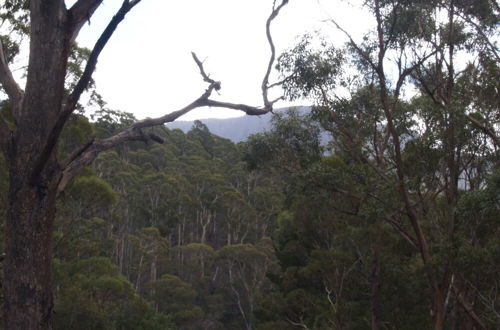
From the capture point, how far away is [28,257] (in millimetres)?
2609

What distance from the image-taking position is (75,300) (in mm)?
13750

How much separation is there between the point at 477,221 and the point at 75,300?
A: 9.80 metres

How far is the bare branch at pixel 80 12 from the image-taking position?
2871 millimetres

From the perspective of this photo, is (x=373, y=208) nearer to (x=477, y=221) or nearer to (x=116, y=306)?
(x=477, y=221)

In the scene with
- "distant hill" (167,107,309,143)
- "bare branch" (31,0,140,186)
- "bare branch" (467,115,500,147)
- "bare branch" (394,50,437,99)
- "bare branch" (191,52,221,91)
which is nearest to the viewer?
"bare branch" (31,0,140,186)

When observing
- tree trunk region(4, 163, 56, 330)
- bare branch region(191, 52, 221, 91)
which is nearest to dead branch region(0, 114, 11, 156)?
tree trunk region(4, 163, 56, 330)

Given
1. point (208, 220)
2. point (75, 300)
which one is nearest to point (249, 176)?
point (208, 220)

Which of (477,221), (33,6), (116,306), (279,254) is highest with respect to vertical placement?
(33,6)

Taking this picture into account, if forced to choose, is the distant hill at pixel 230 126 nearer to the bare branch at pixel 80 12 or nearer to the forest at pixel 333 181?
the forest at pixel 333 181

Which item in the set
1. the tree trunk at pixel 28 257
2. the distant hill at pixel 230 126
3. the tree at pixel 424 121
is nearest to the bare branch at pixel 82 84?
the tree trunk at pixel 28 257

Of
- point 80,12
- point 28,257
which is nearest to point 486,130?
point 80,12

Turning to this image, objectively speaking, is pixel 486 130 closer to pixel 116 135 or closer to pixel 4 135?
pixel 116 135

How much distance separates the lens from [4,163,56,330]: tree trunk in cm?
258

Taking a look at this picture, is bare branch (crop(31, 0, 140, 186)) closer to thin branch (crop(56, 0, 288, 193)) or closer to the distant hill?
thin branch (crop(56, 0, 288, 193))
